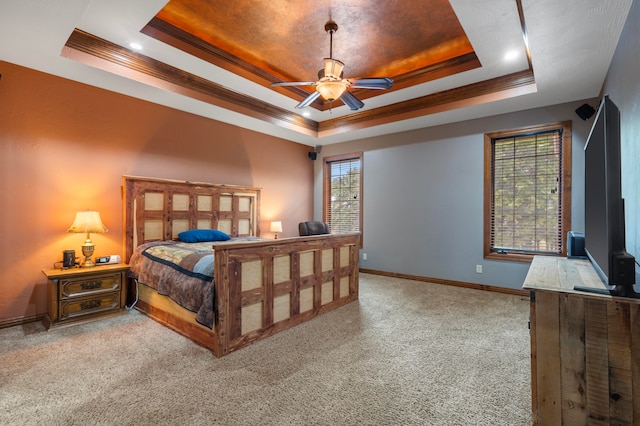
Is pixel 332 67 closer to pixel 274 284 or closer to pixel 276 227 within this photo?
pixel 274 284

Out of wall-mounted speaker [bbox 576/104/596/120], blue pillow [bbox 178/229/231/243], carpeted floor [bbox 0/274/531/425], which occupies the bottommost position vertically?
carpeted floor [bbox 0/274/531/425]

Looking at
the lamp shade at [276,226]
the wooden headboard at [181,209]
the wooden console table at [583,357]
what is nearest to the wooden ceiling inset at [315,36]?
the wooden headboard at [181,209]

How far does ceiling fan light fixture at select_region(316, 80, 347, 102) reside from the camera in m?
2.93

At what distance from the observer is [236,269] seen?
95.0 inches

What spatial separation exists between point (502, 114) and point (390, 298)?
306 centimetres

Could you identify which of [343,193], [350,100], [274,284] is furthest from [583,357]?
[343,193]

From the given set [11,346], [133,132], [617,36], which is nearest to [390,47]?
[617,36]

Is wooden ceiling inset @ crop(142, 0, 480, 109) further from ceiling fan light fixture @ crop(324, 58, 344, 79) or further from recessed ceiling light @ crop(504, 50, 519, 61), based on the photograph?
ceiling fan light fixture @ crop(324, 58, 344, 79)

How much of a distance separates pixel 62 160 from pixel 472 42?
445 cm

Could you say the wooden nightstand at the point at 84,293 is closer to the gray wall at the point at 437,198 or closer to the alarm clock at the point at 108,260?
the alarm clock at the point at 108,260

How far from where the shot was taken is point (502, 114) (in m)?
4.21

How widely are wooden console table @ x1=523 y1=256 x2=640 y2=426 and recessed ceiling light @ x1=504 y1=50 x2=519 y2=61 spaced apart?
261 centimetres

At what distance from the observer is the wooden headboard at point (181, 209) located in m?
3.65

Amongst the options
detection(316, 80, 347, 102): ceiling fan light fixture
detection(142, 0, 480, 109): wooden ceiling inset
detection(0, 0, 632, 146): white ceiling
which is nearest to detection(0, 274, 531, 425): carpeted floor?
detection(316, 80, 347, 102): ceiling fan light fixture
